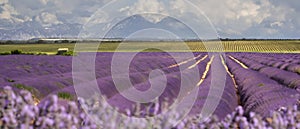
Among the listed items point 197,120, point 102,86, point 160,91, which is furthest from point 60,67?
point 197,120

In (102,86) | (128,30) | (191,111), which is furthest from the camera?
(102,86)

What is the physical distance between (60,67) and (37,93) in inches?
324

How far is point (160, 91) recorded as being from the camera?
10172 mm

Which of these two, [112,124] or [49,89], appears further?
Answer: [49,89]

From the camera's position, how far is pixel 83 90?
881 centimetres

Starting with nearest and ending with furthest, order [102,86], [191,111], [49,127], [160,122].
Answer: [49,127], [160,122], [191,111], [102,86]

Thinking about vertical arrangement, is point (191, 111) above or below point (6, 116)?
below

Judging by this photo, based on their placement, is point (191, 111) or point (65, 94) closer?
point (191, 111)

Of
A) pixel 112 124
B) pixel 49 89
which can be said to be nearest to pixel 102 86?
pixel 49 89

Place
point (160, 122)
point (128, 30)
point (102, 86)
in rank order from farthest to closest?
point (102, 86)
point (128, 30)
point (160, 122)

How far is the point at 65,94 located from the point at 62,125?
6.26m

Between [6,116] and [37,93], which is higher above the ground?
[6,116]

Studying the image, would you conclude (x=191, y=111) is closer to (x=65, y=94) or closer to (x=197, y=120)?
(x=197, y=120)

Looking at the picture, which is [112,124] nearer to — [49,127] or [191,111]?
[49,127]
